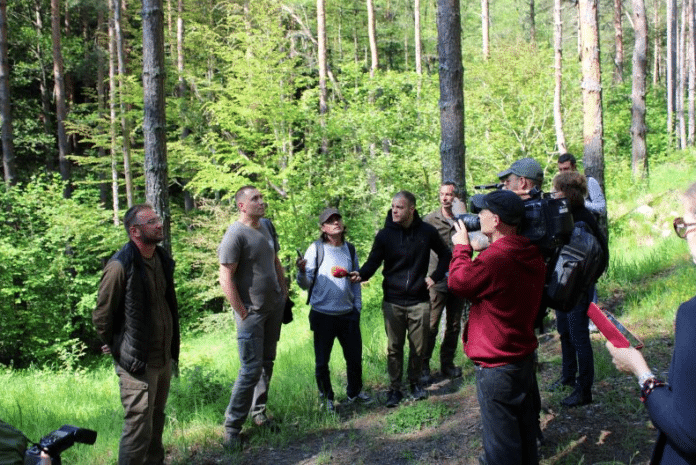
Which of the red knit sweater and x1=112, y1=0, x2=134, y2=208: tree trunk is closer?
the red knit sweater

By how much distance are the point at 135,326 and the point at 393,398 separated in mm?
2578

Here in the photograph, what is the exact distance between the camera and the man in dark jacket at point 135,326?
12.9 ft

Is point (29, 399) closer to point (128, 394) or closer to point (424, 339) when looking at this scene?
point (128, 394)

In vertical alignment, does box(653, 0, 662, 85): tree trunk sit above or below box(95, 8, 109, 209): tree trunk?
above

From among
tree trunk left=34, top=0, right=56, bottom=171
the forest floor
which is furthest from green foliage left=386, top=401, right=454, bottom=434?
tree trunk left=34, top=0, right=56, bottom=171

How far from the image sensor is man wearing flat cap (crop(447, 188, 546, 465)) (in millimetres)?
3160

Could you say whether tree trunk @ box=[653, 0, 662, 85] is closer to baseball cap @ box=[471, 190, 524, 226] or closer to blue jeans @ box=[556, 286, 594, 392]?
blue jeans @ box=[556, 286, 594, 392]

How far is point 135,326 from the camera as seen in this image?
3.96 m

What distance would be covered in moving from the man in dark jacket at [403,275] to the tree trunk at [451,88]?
162 cm

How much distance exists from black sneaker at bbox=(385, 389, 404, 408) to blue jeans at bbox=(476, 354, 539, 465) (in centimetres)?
212

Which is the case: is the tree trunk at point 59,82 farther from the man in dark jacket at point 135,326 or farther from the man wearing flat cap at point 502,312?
the man wearing flat cap at point 502,312

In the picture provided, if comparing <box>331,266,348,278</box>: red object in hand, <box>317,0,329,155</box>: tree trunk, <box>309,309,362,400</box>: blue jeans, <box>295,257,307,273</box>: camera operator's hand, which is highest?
<box>317,0,329,155</box>: tree trunk

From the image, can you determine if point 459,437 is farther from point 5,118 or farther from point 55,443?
point 5,118

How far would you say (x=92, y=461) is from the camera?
4801mm
